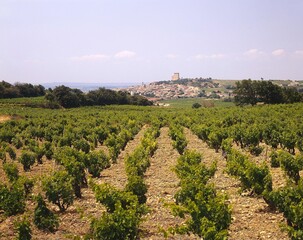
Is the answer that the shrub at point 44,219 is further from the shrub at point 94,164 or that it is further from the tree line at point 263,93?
the tree line at point 263,93

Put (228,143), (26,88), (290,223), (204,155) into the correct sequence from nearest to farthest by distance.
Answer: (290,223), (228,143), (204,155), (26,88)

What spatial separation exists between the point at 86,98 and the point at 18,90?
23.1m

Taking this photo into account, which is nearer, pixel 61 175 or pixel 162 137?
pixel 61 175

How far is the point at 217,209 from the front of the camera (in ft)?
32.2

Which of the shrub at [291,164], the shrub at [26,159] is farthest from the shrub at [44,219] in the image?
the shrub at [291,164]

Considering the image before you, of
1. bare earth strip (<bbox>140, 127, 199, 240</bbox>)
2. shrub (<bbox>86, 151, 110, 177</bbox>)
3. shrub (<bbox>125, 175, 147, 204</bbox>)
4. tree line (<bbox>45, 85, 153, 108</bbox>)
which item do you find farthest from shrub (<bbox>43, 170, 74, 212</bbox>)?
tree line (<bbox>45, 85, 153, 108</bbox>)

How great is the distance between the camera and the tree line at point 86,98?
8969 centimetres

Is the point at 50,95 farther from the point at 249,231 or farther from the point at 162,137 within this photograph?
the point at 249,231

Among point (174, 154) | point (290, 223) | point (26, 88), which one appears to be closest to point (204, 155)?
point (174, 154)

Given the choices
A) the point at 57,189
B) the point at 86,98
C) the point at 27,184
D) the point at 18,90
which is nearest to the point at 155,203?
the point at 57,189

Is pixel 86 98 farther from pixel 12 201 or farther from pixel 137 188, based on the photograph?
pixel 137 188

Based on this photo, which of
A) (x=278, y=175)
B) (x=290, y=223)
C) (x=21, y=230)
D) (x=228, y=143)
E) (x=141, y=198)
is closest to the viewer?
(x=21, y=230)

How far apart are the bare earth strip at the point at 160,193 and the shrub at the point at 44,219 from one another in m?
3.24

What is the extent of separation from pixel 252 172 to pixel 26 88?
10288 centimetres
